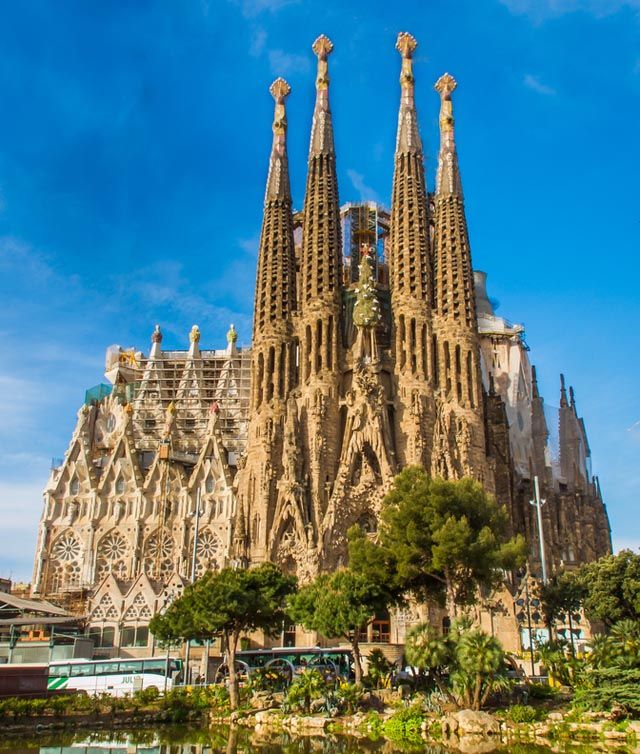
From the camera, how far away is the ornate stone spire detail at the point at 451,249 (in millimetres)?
54094

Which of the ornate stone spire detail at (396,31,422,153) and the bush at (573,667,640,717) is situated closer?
the bush at (573,667,640,717)

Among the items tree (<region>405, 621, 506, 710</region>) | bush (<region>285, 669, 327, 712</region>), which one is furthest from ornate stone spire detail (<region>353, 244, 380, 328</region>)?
tree (<region>405, 621, 506, 710</region>)

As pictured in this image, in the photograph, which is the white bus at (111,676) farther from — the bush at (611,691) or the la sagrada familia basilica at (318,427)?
the bush at (611,691)

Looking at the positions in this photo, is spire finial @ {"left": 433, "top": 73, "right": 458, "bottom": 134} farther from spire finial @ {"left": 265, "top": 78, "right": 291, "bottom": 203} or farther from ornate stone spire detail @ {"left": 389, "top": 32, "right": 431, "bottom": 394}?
spire finial @ {"left": 265, "top": 78, "right": 291, "bottom": 203}

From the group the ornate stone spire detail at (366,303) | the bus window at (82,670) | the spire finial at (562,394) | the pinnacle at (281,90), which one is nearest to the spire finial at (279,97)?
the pinnacle at (281,90)

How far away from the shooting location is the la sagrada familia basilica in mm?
50031

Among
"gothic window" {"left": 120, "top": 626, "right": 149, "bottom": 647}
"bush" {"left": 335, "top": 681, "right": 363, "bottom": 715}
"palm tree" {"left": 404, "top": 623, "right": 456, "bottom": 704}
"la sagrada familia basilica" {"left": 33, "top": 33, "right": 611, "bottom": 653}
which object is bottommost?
"bush" {"left": 335, "top": 681, "right": 363, "bottom": 715}

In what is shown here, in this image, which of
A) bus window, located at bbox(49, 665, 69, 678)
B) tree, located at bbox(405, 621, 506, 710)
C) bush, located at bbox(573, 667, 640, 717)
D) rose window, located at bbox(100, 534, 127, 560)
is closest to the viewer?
bush, located at bbox(573, 667, 640, 717)

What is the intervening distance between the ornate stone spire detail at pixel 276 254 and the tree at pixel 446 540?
78.3 ft

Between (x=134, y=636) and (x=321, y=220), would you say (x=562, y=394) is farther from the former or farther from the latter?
(x=134, y=636)

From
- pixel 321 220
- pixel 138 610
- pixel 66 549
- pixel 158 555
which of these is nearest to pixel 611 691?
pixel 138 610

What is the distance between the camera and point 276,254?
57469 mm

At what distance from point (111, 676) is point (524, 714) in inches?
611

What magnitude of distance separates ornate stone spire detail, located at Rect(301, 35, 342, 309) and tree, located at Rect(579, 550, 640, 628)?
24.9 m
